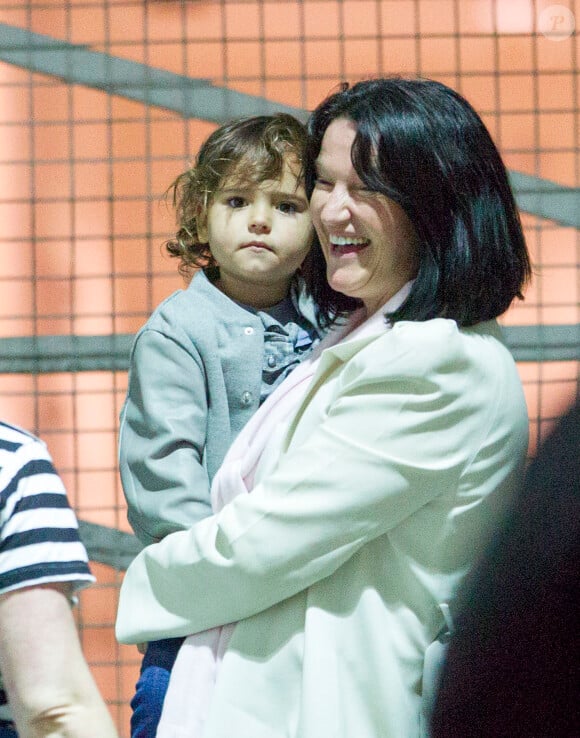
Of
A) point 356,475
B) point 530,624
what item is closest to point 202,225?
point 356,475

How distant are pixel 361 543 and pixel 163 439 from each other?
45cm

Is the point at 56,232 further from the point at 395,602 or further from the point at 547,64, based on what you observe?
the point at 395,602

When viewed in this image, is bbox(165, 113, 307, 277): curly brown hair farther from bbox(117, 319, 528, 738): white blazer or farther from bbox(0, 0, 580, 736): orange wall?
bbox(0, 0, 580, 736): orange wall

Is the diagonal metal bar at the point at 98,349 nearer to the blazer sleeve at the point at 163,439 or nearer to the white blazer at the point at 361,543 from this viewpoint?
the blazer sleeve at the point at 163,439

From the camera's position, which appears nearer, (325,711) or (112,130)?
(325,711)

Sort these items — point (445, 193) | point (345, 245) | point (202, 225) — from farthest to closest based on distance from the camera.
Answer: point (202, 225) → point (345, 245) → point (445, 193)

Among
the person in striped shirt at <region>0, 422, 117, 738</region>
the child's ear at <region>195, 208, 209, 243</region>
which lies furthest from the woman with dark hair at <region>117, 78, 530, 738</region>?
the child's ear at <region>195, 208, 209, 243</region>

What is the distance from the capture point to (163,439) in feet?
6.12

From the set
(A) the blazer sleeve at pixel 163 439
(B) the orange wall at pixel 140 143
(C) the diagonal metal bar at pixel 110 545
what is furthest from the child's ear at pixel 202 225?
(C) the diagonal metal bar at pixel 110 545

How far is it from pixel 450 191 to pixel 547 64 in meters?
1.90

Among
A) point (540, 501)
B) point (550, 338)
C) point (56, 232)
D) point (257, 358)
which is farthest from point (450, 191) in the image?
point (56, 232)

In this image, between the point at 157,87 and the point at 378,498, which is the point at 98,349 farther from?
the point at 378,498

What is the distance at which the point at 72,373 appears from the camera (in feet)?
11.1

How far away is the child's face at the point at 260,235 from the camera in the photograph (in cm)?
208
